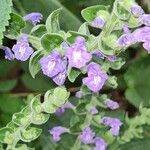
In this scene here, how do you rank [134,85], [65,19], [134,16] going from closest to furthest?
[134,16]
[65,19]
[134,85]

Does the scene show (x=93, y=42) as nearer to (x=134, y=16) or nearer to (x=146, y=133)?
(x=134, y=16)

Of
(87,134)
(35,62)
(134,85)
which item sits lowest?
(134,85)

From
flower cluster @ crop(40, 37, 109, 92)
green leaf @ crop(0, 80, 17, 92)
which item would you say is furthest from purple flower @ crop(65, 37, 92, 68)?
green leaf @ crop(0, 80, 17, 92)

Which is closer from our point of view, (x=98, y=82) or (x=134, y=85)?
(x=98, y=82)

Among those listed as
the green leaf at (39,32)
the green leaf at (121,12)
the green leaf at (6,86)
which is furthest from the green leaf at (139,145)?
the green leaf at (121,12)

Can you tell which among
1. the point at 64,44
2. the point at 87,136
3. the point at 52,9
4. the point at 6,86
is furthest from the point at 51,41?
the point at 6,86

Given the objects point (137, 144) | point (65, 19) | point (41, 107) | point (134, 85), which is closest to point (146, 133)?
point (137, 144)

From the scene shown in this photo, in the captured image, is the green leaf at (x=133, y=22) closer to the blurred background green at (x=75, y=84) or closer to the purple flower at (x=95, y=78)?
the purple flower at (x=95, y=78)

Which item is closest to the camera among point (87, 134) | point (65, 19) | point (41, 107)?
point (41, 107)
